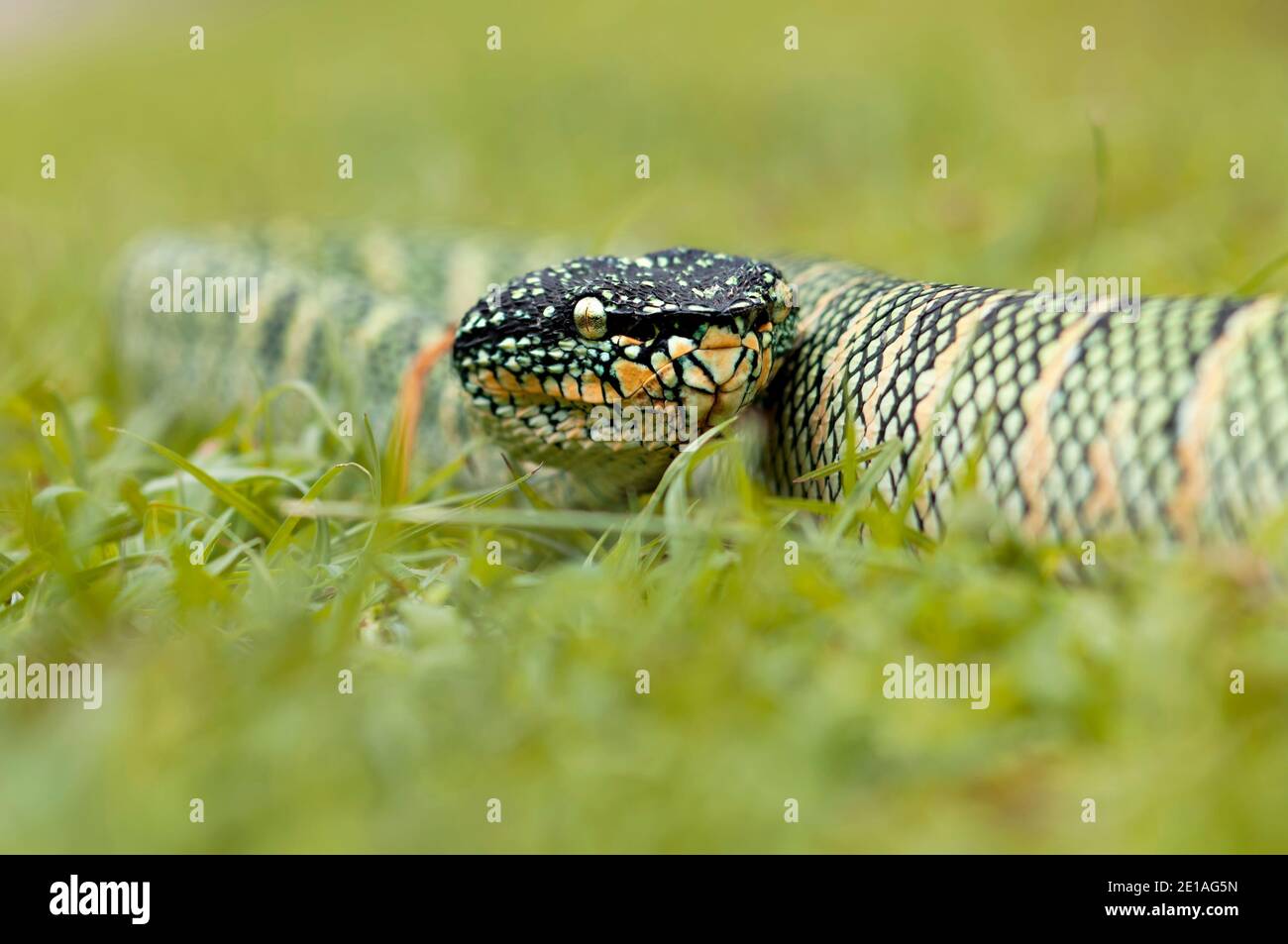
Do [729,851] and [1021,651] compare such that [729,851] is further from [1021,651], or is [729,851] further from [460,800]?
[1021,651]

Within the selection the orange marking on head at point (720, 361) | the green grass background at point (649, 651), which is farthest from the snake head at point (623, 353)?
the green grass background at point (649, 651)

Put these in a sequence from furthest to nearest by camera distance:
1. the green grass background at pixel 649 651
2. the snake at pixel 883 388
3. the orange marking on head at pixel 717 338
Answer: the orange marking on head at pixel 717 338 < the snake at pixel 883 388 < the green grass background at pixel 649 651

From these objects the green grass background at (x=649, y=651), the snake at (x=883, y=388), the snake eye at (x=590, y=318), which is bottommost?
the green grass background at (x=649, y=651)

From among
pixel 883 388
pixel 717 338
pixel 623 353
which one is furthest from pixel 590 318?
pixel 883 388

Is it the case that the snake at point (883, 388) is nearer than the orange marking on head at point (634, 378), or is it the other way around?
the snake at point (883, 388)

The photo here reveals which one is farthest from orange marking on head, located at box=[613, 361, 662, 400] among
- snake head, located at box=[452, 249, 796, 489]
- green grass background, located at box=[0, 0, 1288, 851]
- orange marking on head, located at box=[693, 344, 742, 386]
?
green grass background, located at box=[0, 0, 1288, 851]

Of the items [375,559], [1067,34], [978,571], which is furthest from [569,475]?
[1067,34]

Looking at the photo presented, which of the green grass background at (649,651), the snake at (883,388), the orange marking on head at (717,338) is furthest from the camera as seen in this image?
the orange marking on head at (717,338)

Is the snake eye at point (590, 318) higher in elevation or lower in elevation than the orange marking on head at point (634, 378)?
higher

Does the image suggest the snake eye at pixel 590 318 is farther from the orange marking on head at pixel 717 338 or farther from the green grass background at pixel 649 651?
the green grass background at pixel 649 651
